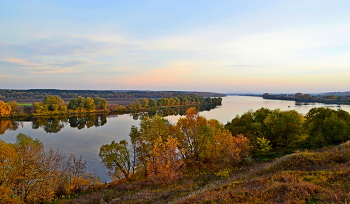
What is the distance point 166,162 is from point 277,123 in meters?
22.9

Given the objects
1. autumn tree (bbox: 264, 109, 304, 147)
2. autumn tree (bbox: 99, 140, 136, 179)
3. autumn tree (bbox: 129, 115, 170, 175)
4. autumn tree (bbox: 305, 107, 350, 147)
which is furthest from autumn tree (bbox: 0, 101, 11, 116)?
autumn tree (bbox: 305, 107, 350, 147)

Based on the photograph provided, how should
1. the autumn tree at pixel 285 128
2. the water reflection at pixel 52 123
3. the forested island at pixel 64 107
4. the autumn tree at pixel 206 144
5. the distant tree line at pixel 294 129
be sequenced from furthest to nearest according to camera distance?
the forested island at pixel 64 107 < the water reflection at pixel 52 123 < the autumn tree at pixel 285 128 < the distant tree line at pixel 294 129 < the autumn tree at pixel 206 144

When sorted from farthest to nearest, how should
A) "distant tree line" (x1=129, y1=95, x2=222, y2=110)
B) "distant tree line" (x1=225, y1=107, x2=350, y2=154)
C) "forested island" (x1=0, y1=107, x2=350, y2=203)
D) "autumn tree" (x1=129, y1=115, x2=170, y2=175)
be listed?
"distant tree line" (x1=129, y1=95, x2=222, y2=110)
"distant tree line" (x1=225, y1=107, x2=350, y2=154)
"autumn tree" (x1=129, y1=115, x2=170, y2=175)
"forested island" (x1=0, y1=107, x2=350, y2=203)

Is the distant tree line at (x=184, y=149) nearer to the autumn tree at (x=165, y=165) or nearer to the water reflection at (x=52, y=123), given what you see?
the autumn tree at (x=165, y=165)

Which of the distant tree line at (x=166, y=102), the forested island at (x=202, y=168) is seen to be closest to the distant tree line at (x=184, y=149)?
the forested island at (x=202, y=168)

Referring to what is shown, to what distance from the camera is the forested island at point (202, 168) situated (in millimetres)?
10602

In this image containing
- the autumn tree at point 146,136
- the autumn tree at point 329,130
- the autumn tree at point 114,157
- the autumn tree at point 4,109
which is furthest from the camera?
the autumn tree at point 4,109

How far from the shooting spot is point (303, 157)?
16.4m

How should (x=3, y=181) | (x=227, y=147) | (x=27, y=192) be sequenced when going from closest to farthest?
(x=3, y=181)
(x=27, y=192)
(x=227, y=147)

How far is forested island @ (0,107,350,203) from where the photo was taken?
1060 centimetres

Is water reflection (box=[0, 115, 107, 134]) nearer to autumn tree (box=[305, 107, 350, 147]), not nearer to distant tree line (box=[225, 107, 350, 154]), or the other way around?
distant tree line (box=[225, 107, 350, 154])

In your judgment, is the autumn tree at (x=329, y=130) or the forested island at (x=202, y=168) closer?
the forested island at (x=202, y=168)

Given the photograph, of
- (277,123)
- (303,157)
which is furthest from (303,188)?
(277,123)

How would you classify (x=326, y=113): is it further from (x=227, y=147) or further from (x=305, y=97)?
(x=305, y=97)
